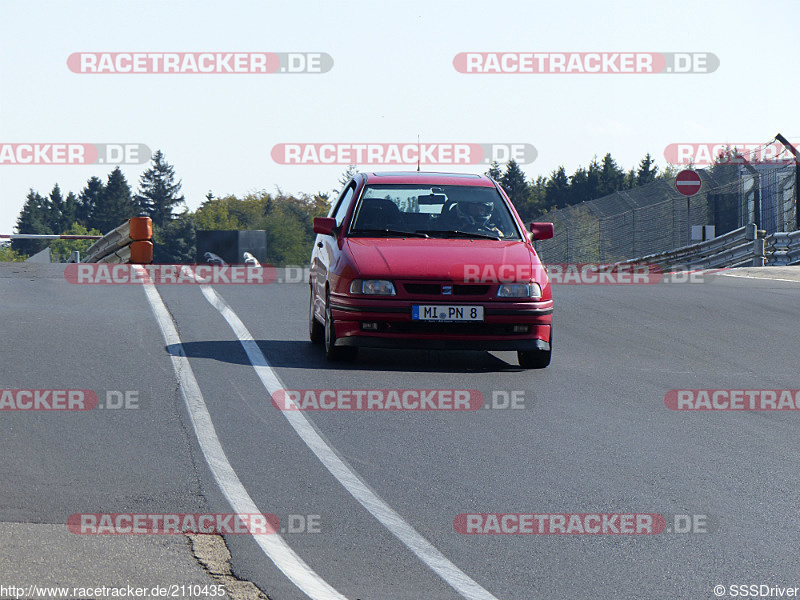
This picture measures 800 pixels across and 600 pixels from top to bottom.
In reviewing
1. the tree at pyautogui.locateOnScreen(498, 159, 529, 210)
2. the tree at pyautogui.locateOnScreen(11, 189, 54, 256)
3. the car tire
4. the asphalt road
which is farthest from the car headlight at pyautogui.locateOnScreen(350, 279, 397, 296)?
the tree at pyautogui.locateOnScreen(11, 189, 54, 256)

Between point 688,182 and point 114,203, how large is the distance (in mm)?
156562

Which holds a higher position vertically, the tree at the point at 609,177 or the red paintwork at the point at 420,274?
the tree at the point at 609,177

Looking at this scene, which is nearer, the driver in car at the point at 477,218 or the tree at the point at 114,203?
the driver in car at the point at 477,218

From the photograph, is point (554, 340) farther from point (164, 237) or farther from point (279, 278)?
point (164, 237)

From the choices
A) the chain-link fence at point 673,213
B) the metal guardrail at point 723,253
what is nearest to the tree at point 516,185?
the chain-link fence at point 673,213

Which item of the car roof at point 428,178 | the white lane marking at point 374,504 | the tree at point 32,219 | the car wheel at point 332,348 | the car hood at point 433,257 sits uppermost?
the tree at point 32,219

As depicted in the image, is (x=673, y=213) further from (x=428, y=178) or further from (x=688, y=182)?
(x=428, y=178)

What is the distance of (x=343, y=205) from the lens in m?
11.8

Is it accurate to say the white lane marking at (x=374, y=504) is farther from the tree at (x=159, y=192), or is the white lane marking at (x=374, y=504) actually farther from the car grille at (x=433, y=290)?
the tree at (x=159, y=192)

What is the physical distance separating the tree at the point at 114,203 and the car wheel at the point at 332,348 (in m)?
173

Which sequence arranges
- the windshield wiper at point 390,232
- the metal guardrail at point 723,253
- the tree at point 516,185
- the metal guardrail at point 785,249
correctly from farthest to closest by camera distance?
the tree at point 516,185
the metal guardrail at point 723,253
the metal guardrail at point 785,249
the windshield wiper at point 390,232

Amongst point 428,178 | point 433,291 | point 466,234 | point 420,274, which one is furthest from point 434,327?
point 428,178

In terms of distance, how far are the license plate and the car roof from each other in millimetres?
1992

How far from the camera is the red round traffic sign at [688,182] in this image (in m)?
31.2
